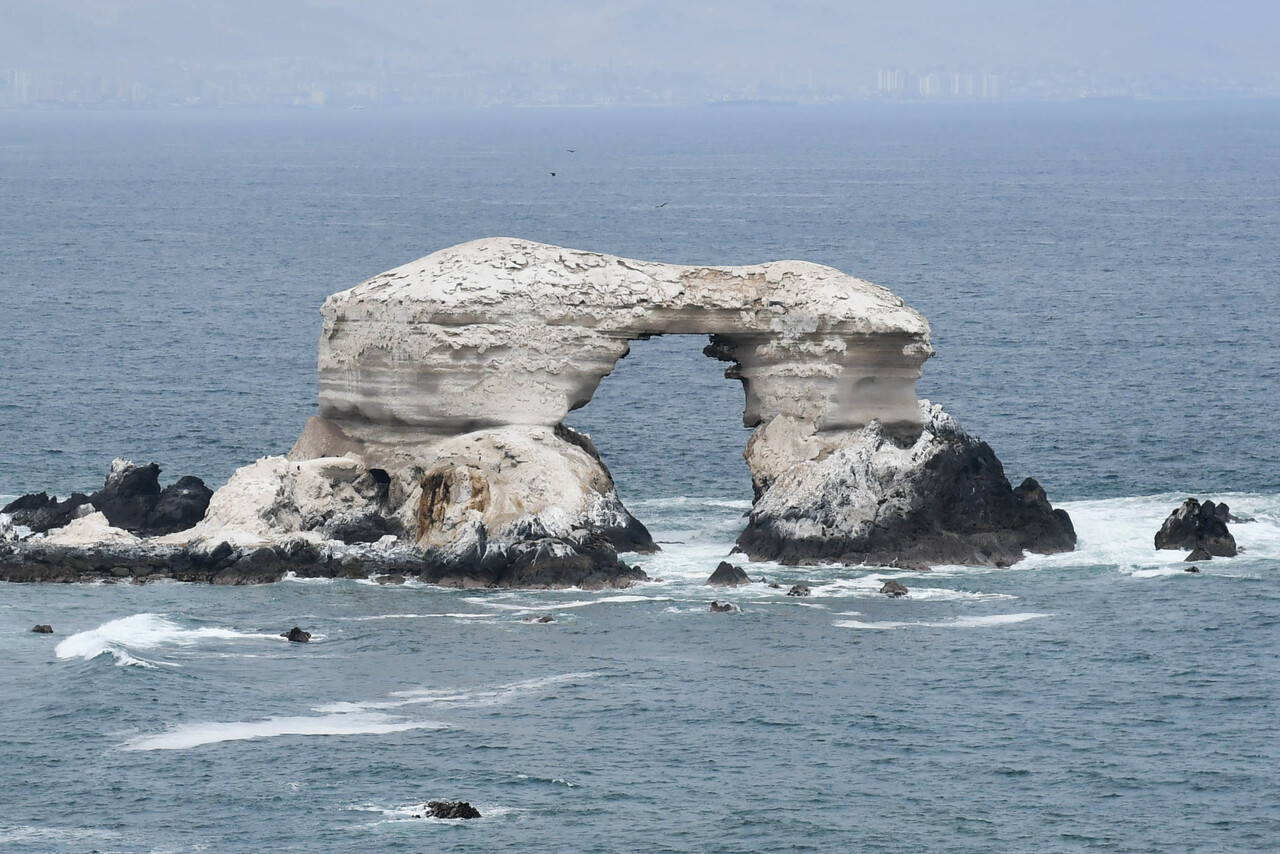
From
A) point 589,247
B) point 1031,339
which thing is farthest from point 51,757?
point 589,247

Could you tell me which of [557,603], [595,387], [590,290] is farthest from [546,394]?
[557,603]

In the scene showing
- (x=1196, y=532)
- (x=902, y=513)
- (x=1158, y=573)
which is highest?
(x=902, y=513)

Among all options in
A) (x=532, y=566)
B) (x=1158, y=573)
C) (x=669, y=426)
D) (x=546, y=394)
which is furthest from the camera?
(x=669, y=426)

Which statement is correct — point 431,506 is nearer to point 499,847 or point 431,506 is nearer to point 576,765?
point 576,765

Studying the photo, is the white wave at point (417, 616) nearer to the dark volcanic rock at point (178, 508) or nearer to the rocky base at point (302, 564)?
the rocky base at point (302, 564)

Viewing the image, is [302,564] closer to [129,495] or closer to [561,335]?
[129,495]

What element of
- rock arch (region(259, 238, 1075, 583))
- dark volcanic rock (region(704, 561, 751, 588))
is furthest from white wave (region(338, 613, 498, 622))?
dark volcanic rock (region(704, 561, 751, 588))
